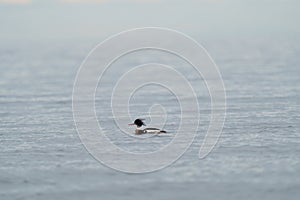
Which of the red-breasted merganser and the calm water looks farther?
the red-breasted merganser

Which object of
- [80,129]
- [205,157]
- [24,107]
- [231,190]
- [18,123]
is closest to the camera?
[231,190]

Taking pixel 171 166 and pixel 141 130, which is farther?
pixel 141 130

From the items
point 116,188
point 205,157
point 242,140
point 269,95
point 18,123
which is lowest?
point 116,188

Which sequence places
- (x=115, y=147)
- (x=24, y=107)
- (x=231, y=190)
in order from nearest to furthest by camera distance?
(x=231, y=190) < (x=115, y=147) < (x=24, y=107)

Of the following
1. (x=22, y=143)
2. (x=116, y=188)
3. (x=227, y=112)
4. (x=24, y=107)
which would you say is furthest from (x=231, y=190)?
(x=24, y=107)

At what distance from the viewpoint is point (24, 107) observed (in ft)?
167

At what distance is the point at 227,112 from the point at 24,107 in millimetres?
14724

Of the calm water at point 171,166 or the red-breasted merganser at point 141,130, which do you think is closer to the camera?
the calm water at point 171,166

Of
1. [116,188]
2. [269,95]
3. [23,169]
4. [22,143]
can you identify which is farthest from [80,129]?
[269,95]

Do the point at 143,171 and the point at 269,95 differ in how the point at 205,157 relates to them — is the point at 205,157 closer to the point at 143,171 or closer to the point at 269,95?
the point at 143,171

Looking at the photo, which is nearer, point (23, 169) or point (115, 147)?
point (23, 169)

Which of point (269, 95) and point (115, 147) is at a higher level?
point (269, 95)

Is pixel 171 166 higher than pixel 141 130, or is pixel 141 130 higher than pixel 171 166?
pixel 141 130

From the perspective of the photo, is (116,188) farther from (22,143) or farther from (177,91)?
(177,91)
